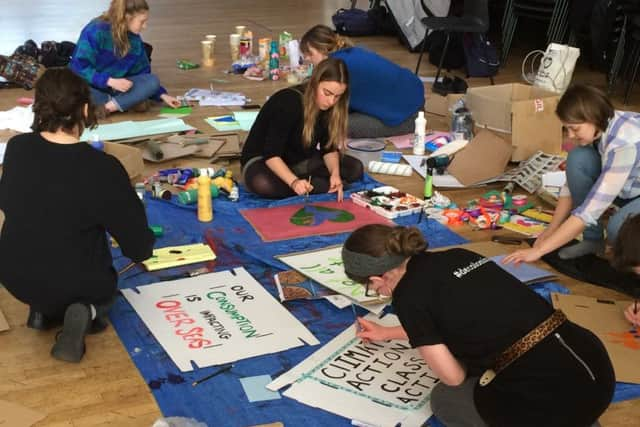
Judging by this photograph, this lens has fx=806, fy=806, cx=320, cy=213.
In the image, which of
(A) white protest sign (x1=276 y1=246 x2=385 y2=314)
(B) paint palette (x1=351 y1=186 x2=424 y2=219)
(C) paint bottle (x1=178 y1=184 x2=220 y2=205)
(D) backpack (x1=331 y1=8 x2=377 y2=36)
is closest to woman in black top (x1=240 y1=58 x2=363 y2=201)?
(B) paint palette (x1=351 y1=186 x2=424 y2=219)

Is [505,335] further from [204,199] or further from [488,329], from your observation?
[204,199]

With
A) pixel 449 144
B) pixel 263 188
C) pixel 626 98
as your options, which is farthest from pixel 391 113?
pixel 626 98

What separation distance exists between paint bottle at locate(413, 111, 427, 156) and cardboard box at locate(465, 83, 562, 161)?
291 millimetres

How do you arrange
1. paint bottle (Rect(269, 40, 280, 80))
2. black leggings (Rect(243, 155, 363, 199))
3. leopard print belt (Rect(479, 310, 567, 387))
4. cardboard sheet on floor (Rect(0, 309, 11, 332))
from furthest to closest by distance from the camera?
paint bottle (Rect(269, 40, 280, 80)) → black leggings (Rect(243, 155, 363, 199)) → cardboard sheet on floor (Rect(0, 309, 11, 332)) → leopard print belt (Rect(479, 310, 567, 387))

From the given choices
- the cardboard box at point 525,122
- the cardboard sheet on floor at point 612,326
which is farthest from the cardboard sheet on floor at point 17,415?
the cardboard box at point 525,122

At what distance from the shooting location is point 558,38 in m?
5.99

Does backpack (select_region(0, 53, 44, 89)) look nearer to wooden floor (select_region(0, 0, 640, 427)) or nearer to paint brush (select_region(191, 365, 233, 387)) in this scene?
wooden floor (select_region(0, 0, 640, 427))

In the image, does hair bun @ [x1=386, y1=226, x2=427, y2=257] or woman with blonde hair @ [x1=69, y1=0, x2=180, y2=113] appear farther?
woman with blonde hair @ [x1=69, y1=0, x2=180, y2=113]

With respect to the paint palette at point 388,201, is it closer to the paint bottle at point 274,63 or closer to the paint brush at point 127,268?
the paint brush at point 127,268

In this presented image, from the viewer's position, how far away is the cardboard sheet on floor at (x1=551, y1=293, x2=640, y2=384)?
2.33 meters

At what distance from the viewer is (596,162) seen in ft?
9.52

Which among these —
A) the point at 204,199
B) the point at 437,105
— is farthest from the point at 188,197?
the point at 437,105

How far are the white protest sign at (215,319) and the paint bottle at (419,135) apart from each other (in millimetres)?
1535

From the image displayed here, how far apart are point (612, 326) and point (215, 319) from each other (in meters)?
1.24
